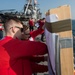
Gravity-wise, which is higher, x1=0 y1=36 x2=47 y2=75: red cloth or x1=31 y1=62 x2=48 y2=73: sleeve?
x1=0 y1=36 x2=47 y2=75: red cloth

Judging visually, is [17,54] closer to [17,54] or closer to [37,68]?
[17,54]

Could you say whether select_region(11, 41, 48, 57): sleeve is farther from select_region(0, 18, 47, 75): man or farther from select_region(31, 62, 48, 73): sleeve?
select_region(31, 62, 48, 73): sleeve

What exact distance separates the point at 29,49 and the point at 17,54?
0.15 metres

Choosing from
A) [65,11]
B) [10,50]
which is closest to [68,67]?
[65,11]

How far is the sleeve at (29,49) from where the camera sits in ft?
9.39

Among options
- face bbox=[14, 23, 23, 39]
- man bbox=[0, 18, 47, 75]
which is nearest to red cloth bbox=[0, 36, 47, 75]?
man bbox=[0, 18, 47, 75]

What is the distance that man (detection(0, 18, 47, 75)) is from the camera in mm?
2871

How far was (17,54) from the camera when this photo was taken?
9.57ft

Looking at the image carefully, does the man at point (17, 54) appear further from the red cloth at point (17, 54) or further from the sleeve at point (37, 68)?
the sleeve at point (37, 68)

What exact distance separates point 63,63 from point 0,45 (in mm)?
812

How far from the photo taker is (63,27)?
2.49 meters

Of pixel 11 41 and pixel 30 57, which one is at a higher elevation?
pixel 11 41

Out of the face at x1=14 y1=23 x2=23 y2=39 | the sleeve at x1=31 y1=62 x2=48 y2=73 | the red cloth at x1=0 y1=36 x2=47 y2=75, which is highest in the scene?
the face at x1=14 y1=23 x2=23 y2=39

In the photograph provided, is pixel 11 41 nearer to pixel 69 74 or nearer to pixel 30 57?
pixel 30 57
